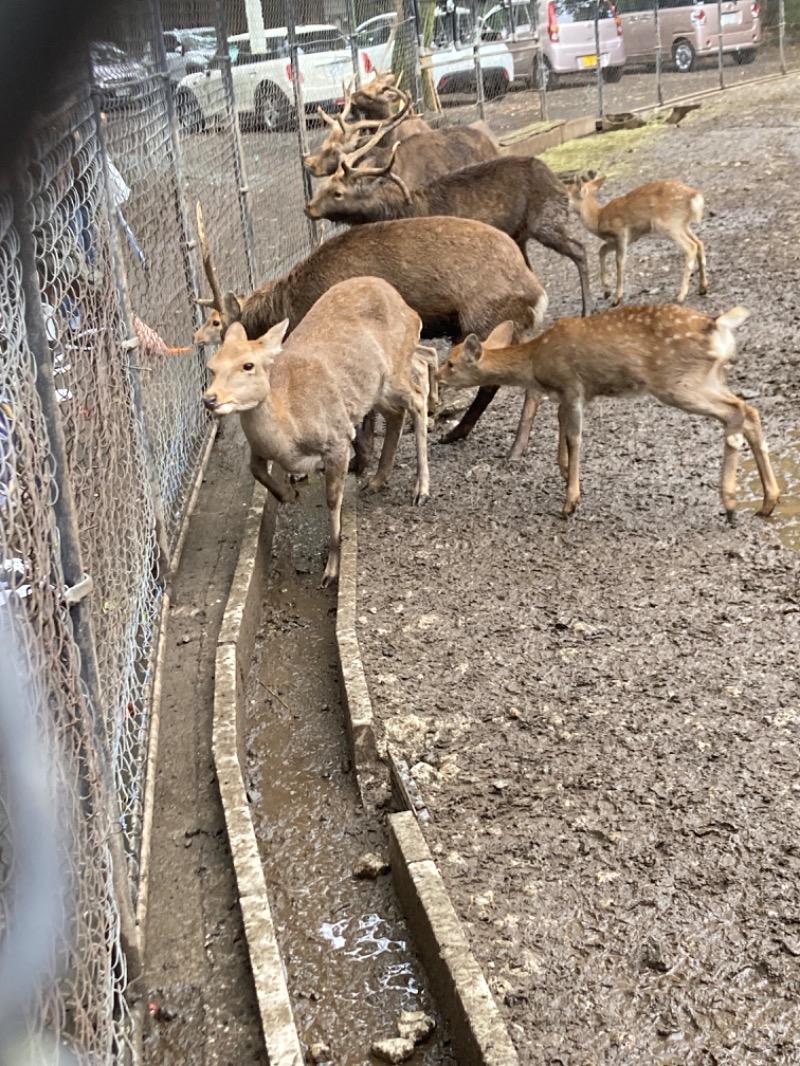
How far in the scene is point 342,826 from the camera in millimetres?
3693

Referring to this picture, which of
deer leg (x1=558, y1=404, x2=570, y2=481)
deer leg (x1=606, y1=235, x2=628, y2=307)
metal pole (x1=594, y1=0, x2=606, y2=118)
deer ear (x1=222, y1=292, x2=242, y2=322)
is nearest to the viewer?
deer leg (x1=558, y1=404, x2=570, y2=481)

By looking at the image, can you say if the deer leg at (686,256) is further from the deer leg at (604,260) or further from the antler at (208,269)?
the antler at (208,269)

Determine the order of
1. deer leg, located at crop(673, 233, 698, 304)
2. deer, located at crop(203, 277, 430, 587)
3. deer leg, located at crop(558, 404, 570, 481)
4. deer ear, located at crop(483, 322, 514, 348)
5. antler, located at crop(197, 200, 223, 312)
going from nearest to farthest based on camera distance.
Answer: deer, located at crop(203, 277, 430, 587) < deer leg, located at crop(558, 404, 570, 481) < antler, located at crop(197, 200, 223, 312) < deer ear, located at crop(483, 322, 514, 348) < deer leg, located at crop(673, 233, 698, 304)

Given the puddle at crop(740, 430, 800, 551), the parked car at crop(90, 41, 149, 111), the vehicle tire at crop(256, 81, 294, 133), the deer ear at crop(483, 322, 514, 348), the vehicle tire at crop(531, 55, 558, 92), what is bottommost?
the puddle at crop(740, 430, 800, 551)

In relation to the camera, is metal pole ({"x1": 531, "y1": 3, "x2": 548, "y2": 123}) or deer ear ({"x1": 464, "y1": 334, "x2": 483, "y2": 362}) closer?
deer ear ({"x1": 464, "y1": 334, "x2": 483, "y2": 362})

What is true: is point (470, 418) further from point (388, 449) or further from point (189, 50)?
point (189, 50)

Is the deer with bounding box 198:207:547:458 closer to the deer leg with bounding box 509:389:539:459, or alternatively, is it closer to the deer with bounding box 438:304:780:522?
the deer leg with bounding box 509:389:539:459

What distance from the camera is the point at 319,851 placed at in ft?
11.8

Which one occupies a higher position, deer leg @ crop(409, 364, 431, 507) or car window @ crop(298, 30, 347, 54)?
car window @ crop(298, 30, 347, 54)

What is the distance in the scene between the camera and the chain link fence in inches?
78.5

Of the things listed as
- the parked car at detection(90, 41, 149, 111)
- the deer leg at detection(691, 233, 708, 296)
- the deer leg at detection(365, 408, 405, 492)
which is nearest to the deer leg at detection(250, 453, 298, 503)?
the deer leg at detection(365, 408, 405, 492)

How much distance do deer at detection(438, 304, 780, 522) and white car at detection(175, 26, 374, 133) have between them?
2.74 metres

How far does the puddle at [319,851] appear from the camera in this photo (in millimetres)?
2982

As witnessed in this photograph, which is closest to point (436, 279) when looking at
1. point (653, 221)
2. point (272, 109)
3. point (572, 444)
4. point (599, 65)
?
point (572, 444)
